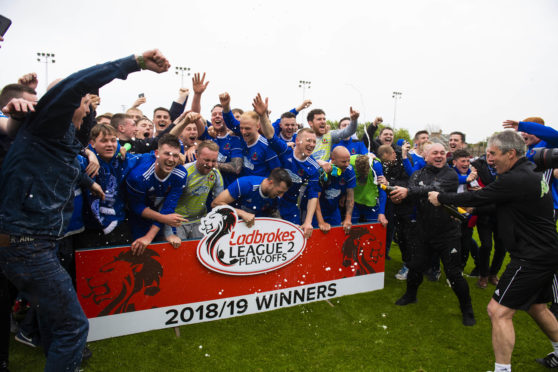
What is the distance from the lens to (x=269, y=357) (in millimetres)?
3252

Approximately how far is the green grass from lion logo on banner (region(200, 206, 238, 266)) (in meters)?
0.82

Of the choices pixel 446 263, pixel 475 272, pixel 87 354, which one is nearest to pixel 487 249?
pixel 475 272

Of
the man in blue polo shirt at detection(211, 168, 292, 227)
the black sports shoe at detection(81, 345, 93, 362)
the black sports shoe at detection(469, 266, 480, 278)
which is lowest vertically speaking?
the black sports shoe at detection(469, 266, 480, 278)

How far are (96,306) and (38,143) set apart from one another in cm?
179

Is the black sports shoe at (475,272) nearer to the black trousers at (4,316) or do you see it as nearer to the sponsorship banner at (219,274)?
the sponsorship banner at (219,274)

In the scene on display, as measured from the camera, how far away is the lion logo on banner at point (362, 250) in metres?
4.51

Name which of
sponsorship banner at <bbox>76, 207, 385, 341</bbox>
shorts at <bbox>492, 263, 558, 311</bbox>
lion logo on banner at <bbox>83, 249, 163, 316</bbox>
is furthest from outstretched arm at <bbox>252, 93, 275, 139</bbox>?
shorts at <bbox>492, 263, 558, 311</bbox>

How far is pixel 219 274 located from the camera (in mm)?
3682

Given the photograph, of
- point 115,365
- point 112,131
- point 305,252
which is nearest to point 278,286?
point 305,252

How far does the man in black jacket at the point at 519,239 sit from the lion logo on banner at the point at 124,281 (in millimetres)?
3164

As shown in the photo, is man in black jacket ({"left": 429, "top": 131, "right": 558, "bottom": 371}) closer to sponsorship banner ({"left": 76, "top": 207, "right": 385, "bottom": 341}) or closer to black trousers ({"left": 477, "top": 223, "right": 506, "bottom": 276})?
sponsorship banner ({"left": 76, "top": 207, "right": 385, "bottom": 341})

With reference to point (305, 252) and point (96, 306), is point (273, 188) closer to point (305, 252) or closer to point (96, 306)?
point (305, 252)

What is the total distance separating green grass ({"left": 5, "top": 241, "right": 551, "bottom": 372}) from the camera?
123 inches

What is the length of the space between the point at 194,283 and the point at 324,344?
4.87 feet
